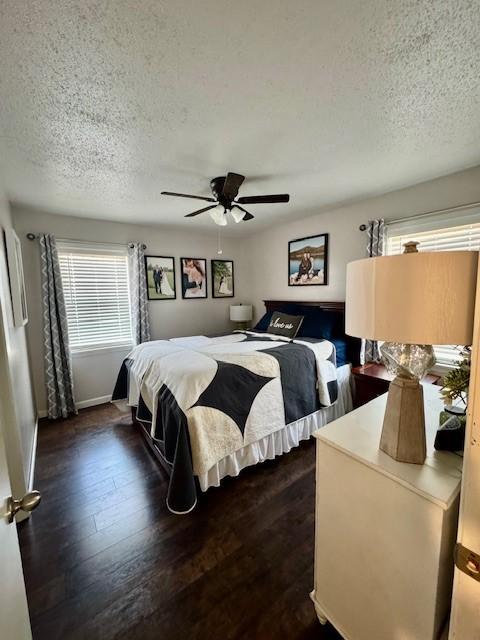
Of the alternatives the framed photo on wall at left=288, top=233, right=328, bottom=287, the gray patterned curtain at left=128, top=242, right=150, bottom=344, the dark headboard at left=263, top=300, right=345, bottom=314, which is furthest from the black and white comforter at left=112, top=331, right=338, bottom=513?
the framed photo on wall at left=288, top=233, right=328, bottom=287

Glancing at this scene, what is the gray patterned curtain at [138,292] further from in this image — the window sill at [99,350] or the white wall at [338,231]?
the white wall at [338,231]

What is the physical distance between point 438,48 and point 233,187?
Answer: 4.42ft

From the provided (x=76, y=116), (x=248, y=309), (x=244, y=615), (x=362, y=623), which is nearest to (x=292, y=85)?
(x=76, y=116)

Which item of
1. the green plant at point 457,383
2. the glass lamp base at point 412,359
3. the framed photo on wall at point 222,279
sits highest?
the framed photo on wall at point 222,279

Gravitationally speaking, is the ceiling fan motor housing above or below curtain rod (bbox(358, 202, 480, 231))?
above

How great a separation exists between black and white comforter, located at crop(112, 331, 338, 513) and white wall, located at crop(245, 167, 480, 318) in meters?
1.12

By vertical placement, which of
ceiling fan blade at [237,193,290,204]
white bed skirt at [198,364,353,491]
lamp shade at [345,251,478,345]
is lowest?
white bed skirt at [198,364,353,491]

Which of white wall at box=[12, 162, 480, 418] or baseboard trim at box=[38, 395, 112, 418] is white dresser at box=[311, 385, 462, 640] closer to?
white wall at box=[12, 162, 480, 418]

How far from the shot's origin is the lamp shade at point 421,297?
0.70m

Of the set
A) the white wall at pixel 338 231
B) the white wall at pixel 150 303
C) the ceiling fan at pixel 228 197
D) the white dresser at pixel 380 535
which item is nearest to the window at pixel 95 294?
the white wall at pixel 150 303

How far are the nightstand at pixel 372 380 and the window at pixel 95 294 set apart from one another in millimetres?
3035

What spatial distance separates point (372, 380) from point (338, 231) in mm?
1859

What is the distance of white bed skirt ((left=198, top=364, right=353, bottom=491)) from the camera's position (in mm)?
1929

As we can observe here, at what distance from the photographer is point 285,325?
131 inches
